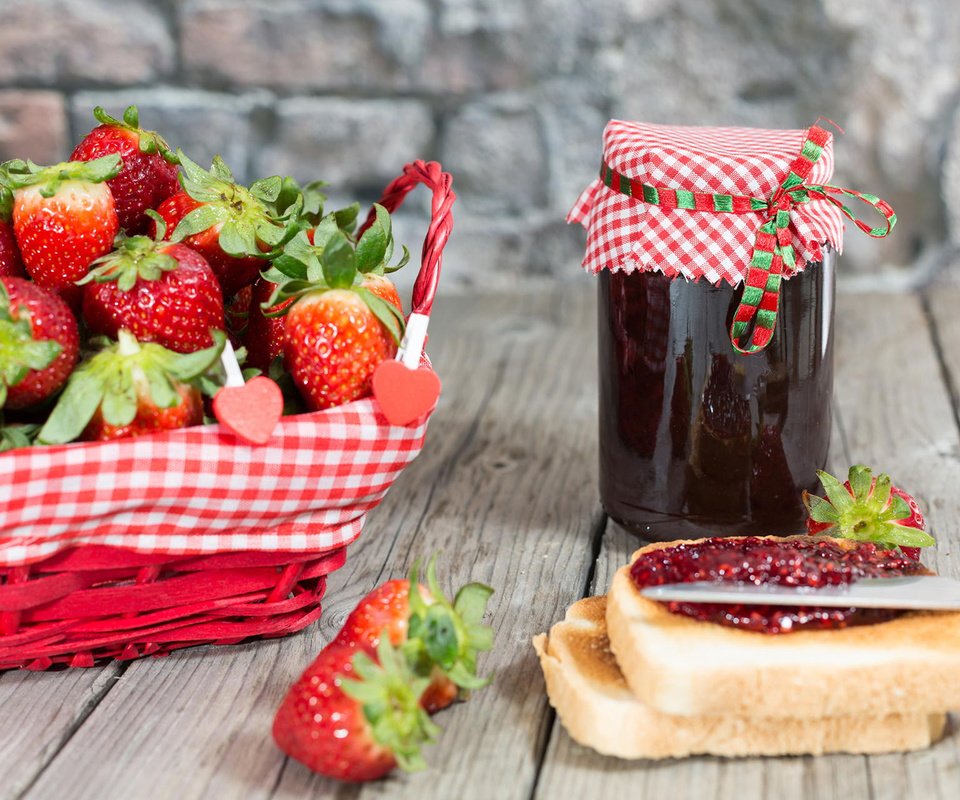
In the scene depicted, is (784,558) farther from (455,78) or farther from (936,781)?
(455,78)

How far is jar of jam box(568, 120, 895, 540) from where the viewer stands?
1.05 m

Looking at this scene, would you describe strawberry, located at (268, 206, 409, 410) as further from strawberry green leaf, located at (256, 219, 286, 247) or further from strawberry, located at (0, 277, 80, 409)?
strawberry, located at (0, 277, 80, 409)

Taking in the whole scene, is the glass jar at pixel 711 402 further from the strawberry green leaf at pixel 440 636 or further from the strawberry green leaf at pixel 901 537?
the strawberry green leaf at pixel 440 636

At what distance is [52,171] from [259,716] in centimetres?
48

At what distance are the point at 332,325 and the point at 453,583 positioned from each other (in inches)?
12.5

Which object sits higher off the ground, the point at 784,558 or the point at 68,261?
the point at 68,261

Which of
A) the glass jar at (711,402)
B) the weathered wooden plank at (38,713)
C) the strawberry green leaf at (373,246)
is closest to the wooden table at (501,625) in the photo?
the weathered wooden plank at (38,713)

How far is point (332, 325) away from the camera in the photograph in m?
0.97

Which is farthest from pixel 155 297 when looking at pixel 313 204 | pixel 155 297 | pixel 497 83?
pixel 497 83

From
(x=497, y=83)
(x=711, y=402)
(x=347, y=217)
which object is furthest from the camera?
(x=497, y=83)

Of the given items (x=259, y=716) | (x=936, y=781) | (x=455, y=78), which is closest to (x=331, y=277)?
(x=259, y=716)

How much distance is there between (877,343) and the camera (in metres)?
1.89

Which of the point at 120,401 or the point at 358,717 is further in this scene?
the point at 120,401

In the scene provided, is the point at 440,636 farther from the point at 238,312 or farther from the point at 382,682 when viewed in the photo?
the point at 238,312
